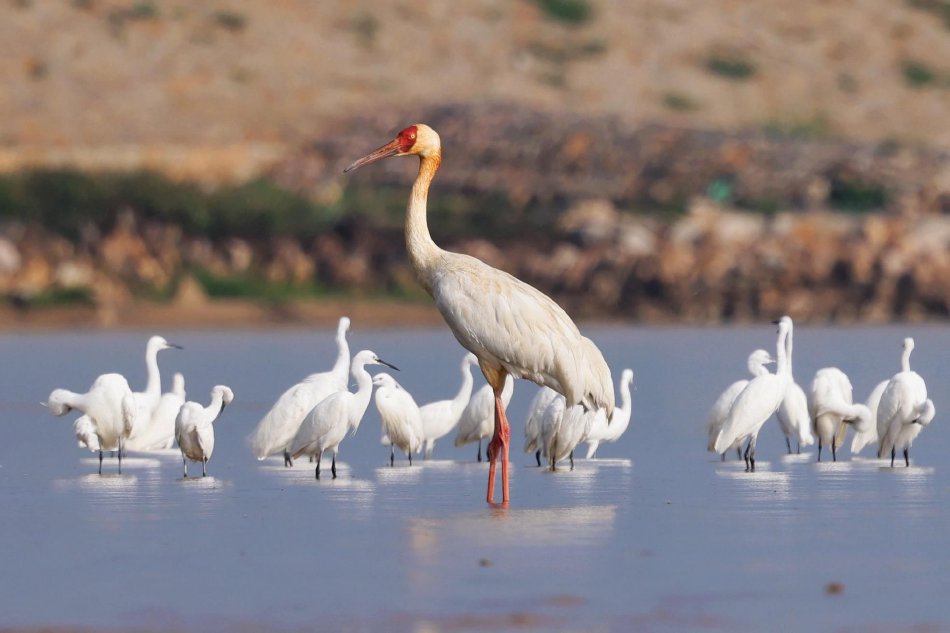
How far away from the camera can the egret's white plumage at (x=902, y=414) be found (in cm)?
1466

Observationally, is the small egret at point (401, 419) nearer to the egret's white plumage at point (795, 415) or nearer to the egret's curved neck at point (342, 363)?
the egret's curved neck at point (342, 363)

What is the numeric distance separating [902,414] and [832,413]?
1.02m

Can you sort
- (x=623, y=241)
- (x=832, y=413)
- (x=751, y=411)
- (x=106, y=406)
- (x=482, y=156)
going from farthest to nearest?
(x=482, y=156), (x=623, y=241), (x=832, y=413), (x=106, y=406), (x=751, y=411)

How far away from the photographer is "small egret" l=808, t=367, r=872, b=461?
1556 cm

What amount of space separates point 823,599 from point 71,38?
168 ft

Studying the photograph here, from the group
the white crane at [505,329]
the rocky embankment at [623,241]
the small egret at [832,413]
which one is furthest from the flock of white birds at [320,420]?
the rocky embankment at [623,241]

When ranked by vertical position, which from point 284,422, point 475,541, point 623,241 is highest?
point 623,241

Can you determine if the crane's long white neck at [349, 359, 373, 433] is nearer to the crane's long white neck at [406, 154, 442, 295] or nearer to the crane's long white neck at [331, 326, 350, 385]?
the crane's long white neck at [331, 326, 350, 385]

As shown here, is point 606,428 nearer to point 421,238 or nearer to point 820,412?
point 820,412

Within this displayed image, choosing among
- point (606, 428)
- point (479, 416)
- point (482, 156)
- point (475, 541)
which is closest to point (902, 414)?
point (606, 428)

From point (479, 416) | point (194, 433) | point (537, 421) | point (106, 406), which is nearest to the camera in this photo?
point (194, 433)

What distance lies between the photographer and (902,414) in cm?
1469

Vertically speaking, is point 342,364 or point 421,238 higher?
point 421,238

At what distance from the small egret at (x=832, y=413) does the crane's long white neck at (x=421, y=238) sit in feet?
13.1
